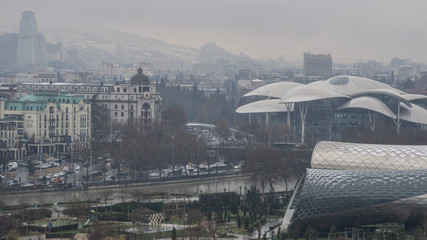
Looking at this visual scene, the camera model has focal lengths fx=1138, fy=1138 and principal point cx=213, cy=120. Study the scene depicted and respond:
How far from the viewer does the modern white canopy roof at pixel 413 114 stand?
244 ft

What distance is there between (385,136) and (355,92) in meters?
13.4

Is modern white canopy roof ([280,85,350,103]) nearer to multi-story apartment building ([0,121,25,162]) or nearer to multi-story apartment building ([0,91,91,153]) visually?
multi-story apartment building ([0,91,91,153])

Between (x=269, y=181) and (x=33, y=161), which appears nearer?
(x=269, y=181)

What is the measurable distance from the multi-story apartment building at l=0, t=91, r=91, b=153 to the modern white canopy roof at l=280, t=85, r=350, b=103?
14989 mm

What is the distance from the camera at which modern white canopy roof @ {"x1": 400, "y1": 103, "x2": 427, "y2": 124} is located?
74500 millimetres

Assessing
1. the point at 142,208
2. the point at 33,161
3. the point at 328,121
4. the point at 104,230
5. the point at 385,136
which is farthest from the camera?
the point at 328,121

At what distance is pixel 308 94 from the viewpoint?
75.7 meters

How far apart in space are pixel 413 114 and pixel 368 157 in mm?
33226

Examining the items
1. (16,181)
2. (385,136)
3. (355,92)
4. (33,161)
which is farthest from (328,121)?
(16,181)

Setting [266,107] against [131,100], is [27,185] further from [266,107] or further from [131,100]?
[266,107]

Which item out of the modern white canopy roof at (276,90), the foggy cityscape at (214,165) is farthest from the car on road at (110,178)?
the modern white canopy roof at (276,90)

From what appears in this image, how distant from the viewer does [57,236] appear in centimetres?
3584

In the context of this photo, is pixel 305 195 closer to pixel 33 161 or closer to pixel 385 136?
pixel 33 161

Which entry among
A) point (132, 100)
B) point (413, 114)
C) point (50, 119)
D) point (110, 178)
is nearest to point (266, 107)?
point (132, 100)
